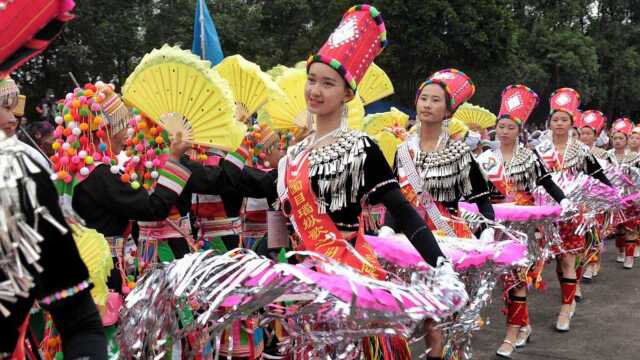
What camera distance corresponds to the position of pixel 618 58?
32438 mm

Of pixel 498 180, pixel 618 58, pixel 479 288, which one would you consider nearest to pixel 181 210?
pixel 479 288

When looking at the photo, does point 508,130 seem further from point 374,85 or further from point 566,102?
point 374,85

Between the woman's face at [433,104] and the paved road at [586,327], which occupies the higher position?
the woman's face at [433,104]

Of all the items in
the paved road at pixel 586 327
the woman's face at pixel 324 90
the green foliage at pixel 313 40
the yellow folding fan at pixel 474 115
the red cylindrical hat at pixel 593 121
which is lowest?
the paved road at pixel 586 327

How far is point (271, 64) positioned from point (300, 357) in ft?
60.5

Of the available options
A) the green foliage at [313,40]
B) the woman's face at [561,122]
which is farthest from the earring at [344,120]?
the green foliage at [313,40]

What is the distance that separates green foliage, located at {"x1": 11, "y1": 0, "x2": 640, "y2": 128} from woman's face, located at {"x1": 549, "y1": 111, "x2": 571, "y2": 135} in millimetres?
13335

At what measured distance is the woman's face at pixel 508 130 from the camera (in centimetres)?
665

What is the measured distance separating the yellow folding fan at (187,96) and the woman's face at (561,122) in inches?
192

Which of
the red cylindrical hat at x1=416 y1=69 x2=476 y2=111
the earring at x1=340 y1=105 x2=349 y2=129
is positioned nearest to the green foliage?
the red cylindrical hat at x1=416 y1=69 x2=476 y2=111

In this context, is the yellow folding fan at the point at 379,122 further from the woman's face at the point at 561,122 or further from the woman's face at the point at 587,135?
the woman's face at the point at 587,135

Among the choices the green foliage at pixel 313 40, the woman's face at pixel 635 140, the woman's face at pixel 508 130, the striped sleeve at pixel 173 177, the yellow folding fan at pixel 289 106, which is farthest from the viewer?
the green foliage at pixel 313 40

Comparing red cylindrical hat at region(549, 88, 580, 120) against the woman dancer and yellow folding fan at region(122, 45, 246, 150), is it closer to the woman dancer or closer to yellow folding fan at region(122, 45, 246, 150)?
the woman dancer

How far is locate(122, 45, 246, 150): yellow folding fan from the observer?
372 cm
